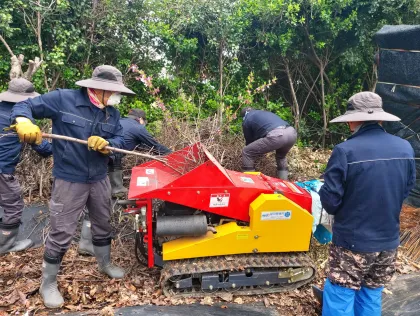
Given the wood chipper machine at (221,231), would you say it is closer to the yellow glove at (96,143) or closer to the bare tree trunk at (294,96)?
the yellow glove at (96,143)

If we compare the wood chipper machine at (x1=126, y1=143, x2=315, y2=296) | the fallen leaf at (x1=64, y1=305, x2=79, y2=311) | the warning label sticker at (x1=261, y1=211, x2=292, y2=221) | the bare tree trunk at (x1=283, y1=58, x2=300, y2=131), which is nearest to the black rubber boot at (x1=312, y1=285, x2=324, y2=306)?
the wood chipper machine at (x1=126, y1=143, x2=315, y2=296)

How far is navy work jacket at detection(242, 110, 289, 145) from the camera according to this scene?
17.2 feet

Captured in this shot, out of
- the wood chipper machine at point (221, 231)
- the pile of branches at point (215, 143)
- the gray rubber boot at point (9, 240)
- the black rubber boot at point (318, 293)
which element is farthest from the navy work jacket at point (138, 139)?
the black rubber boot at point (318, 293)

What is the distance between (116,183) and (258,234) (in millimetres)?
2884

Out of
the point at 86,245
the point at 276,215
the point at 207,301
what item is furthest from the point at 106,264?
the point at 276,215

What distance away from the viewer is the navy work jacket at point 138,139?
4.92 m

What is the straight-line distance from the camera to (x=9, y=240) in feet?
13.1

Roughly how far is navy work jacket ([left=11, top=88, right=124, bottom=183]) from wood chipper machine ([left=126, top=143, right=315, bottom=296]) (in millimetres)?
488

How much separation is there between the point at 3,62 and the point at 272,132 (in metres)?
5.72

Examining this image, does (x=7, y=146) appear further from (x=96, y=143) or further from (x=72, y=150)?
(x=96, y=143)

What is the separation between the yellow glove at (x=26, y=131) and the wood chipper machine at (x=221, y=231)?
3.11ft

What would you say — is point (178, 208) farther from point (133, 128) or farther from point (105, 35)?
point (105, 35)

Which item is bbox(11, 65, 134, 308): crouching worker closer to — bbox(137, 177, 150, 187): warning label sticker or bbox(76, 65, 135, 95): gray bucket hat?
bbox(76, 65, 135, 95): gray bucket hat

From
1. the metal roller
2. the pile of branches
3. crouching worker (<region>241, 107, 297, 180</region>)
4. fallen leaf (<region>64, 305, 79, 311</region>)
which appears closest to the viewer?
fallen leaf (<region>64, 305, 79, 311</region>)
